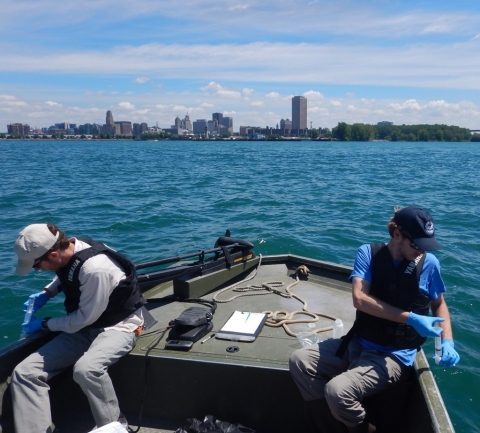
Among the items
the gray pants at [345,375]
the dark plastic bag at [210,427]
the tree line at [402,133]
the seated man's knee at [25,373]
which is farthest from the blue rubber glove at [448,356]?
the tree line at [402,133]

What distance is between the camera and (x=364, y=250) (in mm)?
3939

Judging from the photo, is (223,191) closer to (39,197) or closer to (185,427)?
(39,197)

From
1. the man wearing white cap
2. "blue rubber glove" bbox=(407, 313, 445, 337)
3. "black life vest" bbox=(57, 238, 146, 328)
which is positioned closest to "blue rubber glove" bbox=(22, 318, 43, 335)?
the man wearing white cap

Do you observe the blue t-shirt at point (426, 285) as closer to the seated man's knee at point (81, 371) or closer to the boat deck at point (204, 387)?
the boat deck at point (204, 387)

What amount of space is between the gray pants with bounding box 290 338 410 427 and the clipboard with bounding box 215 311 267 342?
37.1 inches

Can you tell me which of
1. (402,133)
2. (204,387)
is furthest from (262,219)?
(402,133)

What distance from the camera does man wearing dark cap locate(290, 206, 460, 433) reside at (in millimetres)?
3602

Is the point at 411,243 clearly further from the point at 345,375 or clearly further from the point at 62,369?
the point at 62,369

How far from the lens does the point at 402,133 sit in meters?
159

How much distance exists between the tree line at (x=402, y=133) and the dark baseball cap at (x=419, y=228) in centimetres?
15011

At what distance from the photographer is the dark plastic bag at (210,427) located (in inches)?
157

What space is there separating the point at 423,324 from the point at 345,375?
674 millimetres

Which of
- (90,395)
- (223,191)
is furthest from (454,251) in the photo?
(223,191)

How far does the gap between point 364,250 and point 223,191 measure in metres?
21.3
